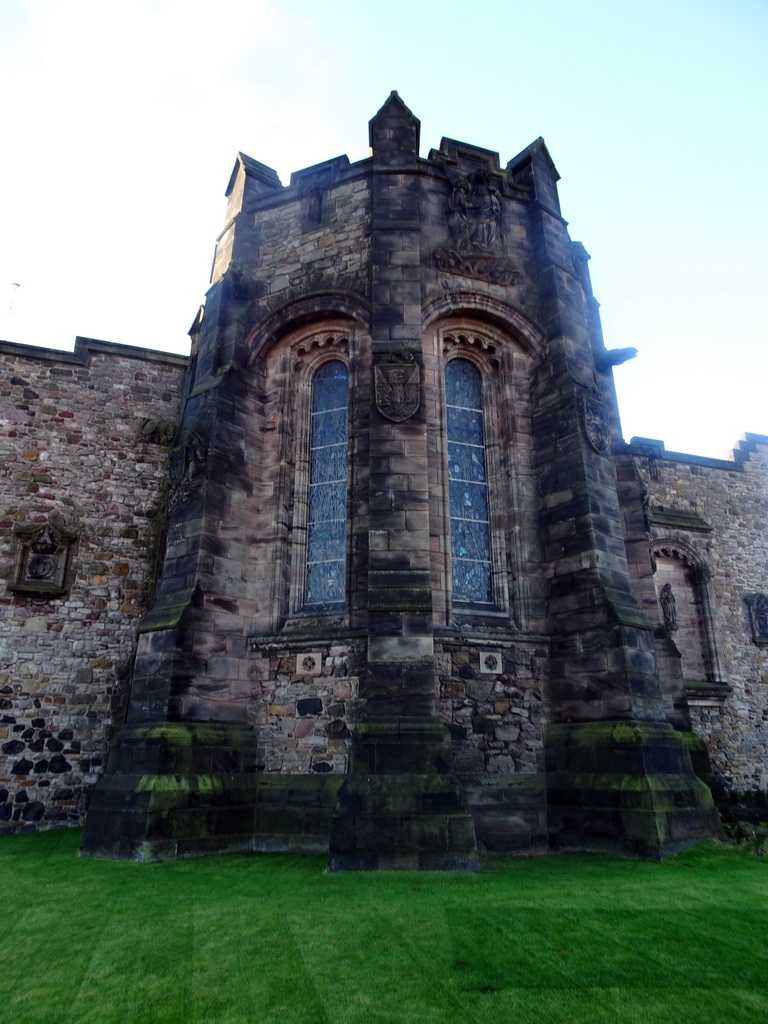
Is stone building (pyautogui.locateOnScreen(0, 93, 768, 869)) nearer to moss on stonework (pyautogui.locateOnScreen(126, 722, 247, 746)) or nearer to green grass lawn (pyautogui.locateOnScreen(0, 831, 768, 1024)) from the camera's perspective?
moss on stonework (pyautogui.locateOnScreen(126, 722, 247, 746))

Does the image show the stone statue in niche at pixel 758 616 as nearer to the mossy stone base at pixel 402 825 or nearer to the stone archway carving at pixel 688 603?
the stone archway carving at pixel 688 603

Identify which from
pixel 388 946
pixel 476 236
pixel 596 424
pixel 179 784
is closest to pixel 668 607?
pixel 596 424

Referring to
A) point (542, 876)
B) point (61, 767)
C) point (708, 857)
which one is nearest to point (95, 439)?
point (61, 767)

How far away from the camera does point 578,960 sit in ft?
13.4

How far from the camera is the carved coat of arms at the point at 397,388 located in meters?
8.62

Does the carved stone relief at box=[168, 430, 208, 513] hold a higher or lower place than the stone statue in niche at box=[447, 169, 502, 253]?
lower

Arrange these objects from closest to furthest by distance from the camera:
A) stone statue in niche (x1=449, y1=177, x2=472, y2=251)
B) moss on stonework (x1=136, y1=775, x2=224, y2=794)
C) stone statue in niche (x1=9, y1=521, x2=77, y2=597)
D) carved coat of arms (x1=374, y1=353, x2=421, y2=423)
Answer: moss on stonework (x1=136, y1=775, x2=224, y2=794)
carved coat of arms (x1=374, y1=353, x2=421, y2=423)
stone statue in niche (x1=449, y1=177, x2=472, y2=251)
stone statue in niche (x1=9, y1=521, x2=77, y2=597)

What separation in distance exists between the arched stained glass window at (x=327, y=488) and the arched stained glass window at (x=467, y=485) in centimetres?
149

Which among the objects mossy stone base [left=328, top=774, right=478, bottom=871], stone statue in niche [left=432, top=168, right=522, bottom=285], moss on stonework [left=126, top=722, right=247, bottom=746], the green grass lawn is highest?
stone statue in niche [left=432, top=168, right=522, bottom=285]

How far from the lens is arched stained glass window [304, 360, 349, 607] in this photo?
9203 millimetres

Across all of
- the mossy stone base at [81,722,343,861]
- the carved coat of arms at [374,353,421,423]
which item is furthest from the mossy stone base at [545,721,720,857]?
the carved coat of arms at [374,353,421,423]

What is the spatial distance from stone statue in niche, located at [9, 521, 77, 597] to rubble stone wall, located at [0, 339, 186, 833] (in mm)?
102

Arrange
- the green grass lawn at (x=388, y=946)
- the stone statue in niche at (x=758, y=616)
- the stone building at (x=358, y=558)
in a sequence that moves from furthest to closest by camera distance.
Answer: the stone statue in niche at (x=758, y=616) → the stone building at (x=358, y=558) → the green grass lawn at (x=388, y=946)

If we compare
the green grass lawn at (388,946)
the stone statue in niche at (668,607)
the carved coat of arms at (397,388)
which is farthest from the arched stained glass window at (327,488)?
the stone statue in niche at (668,607)
